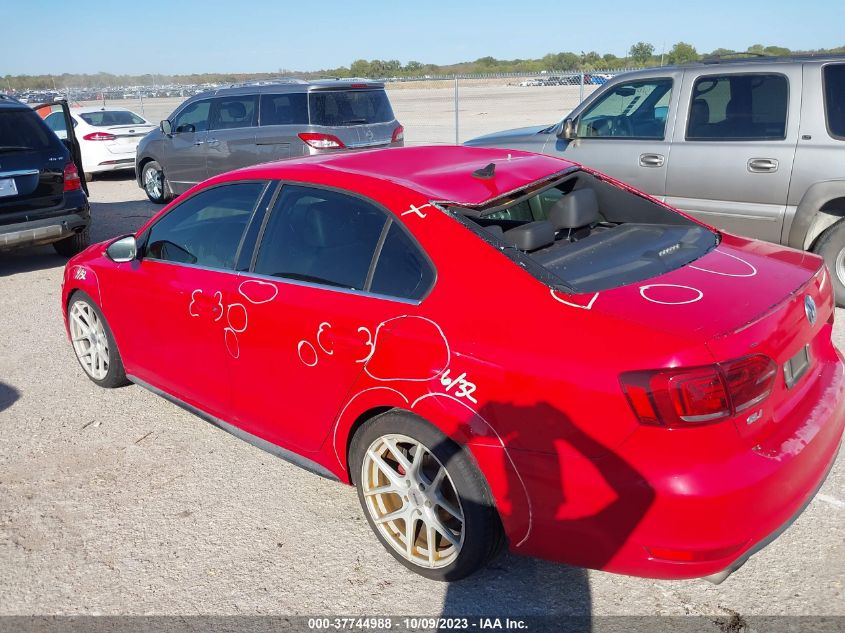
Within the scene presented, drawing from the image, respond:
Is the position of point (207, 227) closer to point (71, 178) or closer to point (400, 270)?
point (400, 270)

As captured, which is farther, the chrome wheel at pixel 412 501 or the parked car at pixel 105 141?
the parked car at pixel 105 141

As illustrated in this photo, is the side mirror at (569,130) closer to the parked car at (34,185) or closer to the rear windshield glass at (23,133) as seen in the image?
the parked car at (34,185)

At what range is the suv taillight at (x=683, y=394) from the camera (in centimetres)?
232

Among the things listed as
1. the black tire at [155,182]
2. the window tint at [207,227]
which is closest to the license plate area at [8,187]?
the window tint at [207,227]

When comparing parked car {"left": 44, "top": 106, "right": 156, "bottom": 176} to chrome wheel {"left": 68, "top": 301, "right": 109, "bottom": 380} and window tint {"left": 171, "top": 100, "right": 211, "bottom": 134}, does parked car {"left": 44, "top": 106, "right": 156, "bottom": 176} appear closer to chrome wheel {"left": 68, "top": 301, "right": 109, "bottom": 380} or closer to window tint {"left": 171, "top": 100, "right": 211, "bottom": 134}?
window tint {"left": 171, "top": 100, "right": 211, "bottom": 134}

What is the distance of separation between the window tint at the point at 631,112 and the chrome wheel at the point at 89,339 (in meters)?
4.68

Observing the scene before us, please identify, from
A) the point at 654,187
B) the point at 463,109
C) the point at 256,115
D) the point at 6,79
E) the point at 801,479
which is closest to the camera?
the point at 801,479

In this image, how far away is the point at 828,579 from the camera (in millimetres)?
2926

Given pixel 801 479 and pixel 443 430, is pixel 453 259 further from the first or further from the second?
pixel 801 479

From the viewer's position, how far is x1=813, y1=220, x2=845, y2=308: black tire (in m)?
5.95

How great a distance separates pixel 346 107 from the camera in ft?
34.8

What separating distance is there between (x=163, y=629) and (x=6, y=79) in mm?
96645

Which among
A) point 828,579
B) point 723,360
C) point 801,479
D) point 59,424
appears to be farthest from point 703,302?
point 59,424

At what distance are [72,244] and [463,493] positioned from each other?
785 centimetres
